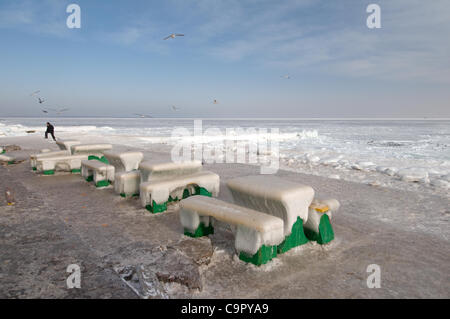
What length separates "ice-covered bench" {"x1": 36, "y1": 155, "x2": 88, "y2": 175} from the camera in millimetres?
7227

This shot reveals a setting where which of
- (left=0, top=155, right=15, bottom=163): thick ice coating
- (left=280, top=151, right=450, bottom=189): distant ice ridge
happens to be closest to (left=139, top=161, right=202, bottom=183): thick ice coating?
(left=280, top=151, right=450, bottom=189): distant ice ridge

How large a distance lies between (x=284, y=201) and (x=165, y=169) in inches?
94.8

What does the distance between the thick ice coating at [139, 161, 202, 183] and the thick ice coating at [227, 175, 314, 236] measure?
1.71m

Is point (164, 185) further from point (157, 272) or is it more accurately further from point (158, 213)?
point (157, 272)

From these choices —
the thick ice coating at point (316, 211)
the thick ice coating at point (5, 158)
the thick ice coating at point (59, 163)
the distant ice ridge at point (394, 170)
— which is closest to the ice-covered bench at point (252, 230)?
the thick ice coating at point (316, 211)

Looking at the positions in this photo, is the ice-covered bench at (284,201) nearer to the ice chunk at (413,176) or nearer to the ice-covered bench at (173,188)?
the ice-covered bench at (173,188)

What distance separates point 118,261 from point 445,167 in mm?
9691

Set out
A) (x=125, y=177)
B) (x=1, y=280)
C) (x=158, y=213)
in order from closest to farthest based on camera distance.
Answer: (x=1, y=280), (x=158, y=213), (x=125, y=177)

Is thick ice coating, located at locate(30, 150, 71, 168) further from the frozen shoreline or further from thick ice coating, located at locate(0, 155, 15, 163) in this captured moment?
the frozen shoreline

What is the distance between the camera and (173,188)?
14.8 ft

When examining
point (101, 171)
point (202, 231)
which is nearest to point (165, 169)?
point (202, 231)

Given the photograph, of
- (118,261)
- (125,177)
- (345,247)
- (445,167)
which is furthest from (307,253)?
(445,167)

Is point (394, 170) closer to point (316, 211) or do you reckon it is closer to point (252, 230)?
point (316, 211)

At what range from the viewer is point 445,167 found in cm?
873
